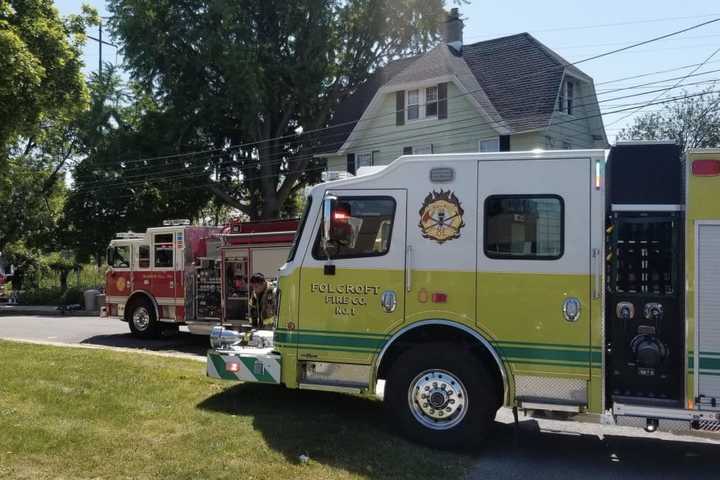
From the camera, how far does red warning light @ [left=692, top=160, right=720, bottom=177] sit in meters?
5.63

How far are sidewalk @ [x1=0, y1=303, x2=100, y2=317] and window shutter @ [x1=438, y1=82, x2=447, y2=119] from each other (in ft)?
53.1

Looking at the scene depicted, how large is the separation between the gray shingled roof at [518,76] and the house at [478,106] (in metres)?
0.04

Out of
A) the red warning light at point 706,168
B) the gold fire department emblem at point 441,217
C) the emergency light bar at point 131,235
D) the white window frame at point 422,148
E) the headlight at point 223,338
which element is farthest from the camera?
the white window frame at point 422,148

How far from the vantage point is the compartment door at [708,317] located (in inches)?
218

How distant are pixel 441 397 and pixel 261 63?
90.7 feet

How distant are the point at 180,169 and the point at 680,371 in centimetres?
3045

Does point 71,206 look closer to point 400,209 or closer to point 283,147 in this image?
point 283,147

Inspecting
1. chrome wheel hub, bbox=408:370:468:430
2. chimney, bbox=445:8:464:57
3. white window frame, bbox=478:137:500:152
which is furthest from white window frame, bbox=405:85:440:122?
chrome wheel hub, bbox=408:370:468:430

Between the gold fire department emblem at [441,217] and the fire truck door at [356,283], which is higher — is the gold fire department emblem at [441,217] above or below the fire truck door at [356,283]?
above

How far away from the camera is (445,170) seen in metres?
6.34

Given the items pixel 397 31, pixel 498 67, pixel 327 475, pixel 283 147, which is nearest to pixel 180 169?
pixel 283 147

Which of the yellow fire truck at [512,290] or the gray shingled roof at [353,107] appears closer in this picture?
the yellow fire truck at [512,290]

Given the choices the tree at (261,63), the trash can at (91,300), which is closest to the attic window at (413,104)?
the tree at (261,63)

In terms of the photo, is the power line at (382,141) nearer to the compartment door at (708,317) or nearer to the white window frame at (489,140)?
the white window frame at (489,140)
